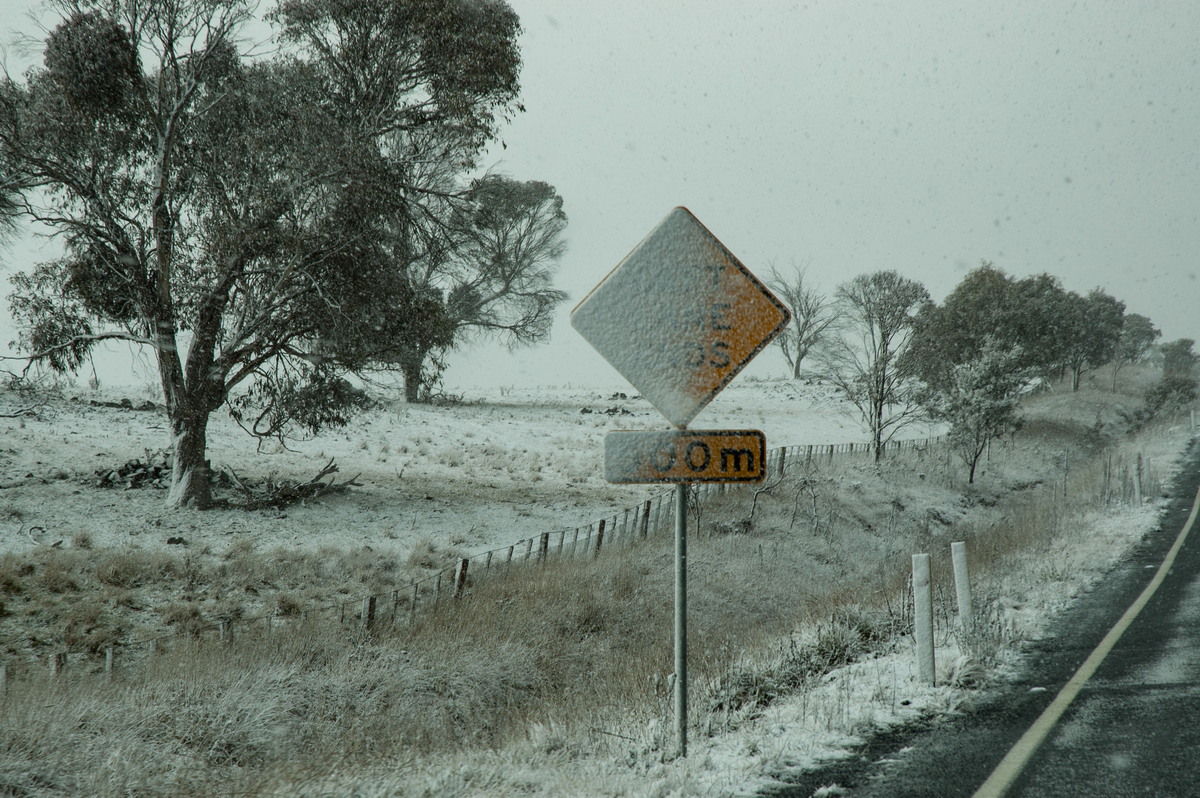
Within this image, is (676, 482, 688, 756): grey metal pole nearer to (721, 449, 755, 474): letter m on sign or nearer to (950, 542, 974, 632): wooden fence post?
(721, 449, 755, 474): letter m on sign

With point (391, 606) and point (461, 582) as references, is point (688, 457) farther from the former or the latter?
point (391, 606)

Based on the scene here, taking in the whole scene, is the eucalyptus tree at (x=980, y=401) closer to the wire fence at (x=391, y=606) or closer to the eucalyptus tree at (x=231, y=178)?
the wire fence at (x=391, y=606)

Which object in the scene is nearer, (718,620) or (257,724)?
(257,724)

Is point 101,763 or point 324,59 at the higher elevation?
point 324,59

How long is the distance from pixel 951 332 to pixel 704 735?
1542 inches

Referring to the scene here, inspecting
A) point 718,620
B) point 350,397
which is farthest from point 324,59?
point 718,620

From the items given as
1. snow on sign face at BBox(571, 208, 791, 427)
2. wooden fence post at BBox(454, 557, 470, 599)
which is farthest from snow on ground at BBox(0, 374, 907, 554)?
snow on sign face at BBox(571, 208, 791, 427)

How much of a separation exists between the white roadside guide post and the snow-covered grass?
1.58m

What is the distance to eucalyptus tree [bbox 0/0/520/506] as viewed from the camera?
1558 cm

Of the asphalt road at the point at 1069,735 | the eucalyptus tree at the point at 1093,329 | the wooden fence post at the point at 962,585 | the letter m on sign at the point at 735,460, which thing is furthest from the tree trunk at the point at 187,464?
the eucalyptus tree at the point at 1093,329

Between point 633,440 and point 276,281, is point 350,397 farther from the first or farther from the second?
point 633,440

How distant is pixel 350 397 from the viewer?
18016 mm

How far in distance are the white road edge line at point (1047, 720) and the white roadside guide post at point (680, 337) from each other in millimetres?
1723

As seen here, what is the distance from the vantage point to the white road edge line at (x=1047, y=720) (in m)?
4.02
